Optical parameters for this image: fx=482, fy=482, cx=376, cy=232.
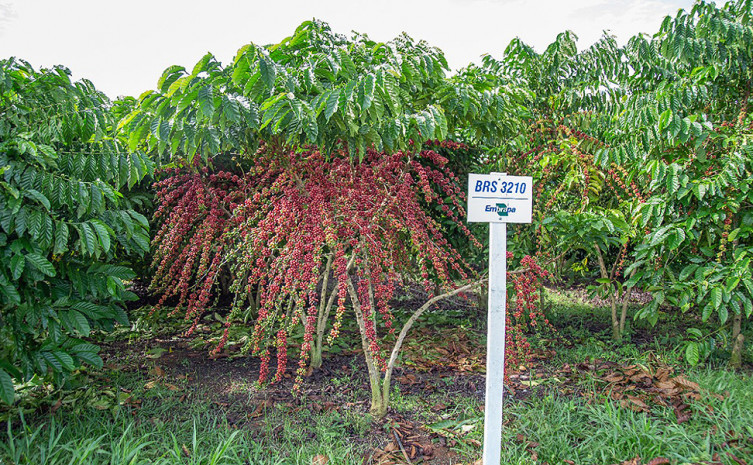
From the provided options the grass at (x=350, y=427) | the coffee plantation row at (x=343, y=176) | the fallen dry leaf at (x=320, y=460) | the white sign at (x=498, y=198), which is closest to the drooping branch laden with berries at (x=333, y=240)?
the coffee plantation row at (x=343, y=176)

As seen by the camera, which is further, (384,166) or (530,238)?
(530,238)

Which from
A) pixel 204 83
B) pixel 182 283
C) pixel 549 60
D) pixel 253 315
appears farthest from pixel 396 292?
pixel 204 83

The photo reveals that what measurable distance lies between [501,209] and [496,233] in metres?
0.10

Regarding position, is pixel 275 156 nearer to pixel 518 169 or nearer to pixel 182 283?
pixel 182 283

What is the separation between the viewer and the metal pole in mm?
1891

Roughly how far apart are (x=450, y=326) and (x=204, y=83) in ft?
10.7

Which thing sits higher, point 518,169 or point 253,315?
point 518,169

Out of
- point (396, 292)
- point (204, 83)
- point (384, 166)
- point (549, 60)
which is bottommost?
point (396, 292)

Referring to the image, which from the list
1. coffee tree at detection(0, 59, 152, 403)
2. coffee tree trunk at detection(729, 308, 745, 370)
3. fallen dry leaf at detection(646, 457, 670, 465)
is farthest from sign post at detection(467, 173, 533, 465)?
coffee tree trunk at detection(729, 308, 745, 370)

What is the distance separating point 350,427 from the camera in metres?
2.46

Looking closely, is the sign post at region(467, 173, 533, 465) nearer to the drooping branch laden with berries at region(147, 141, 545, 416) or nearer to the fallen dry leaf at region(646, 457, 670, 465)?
the drooping branch laden with berries at region(147, 141, 545, 416)

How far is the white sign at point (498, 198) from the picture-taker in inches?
76.0

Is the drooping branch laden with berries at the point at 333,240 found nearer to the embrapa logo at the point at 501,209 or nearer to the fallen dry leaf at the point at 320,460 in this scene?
the fallen dry leaf at the point at 320,460

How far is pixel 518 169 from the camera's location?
377 cm
